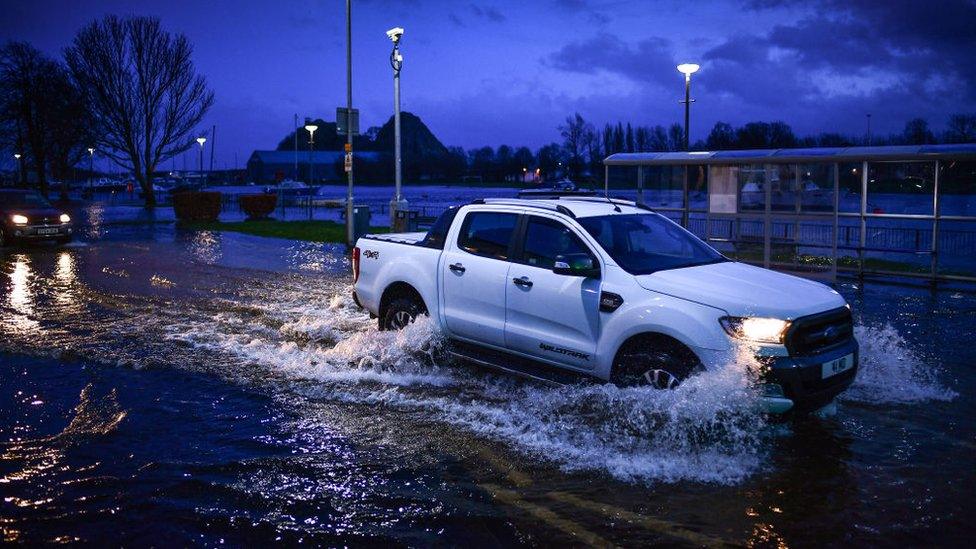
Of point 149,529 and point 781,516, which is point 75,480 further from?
point 781,516

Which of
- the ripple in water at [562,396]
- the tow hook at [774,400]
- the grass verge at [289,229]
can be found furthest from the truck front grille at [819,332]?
the grass verge at [289,229]

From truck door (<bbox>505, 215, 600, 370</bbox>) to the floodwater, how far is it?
1.38 feet

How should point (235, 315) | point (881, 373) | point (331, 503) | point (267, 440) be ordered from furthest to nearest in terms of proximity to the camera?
point (235, 315)
point (881, 373)
point (267, 440)
point (331, 503)

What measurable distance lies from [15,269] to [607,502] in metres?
16.8

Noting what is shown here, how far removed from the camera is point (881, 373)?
792 centimetres

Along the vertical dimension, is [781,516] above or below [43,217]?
below

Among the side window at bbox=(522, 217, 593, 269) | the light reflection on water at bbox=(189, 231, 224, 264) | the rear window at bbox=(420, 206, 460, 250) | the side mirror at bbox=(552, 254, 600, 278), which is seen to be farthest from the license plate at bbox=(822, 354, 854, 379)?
the light reflection on water at bbox=(189, 231, 224, 264)

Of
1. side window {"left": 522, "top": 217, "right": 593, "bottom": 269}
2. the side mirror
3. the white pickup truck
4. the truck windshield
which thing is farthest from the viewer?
side window {"left": 522, "top": 217, "right": 593, "bottom": 269}

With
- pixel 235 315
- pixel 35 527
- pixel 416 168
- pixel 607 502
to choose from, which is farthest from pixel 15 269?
pixel 416 168

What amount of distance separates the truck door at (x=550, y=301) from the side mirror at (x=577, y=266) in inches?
2.7

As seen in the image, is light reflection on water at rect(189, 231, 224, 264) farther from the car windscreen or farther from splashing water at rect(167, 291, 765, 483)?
splashing water at rect(167, 291, 765, 483)

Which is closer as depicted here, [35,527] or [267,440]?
[35,527]

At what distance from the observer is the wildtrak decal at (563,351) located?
6.88 meters

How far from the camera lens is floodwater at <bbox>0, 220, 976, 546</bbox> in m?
4.88
